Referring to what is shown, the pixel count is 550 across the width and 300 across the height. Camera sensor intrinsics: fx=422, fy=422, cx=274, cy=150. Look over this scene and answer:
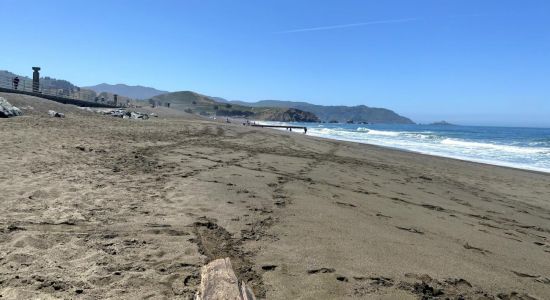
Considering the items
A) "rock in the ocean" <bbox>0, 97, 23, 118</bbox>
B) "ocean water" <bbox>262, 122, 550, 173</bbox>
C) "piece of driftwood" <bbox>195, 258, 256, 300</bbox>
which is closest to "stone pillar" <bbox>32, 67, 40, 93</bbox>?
"rock in the ocean" <bbox>0, 97, 23, 118</bbox>

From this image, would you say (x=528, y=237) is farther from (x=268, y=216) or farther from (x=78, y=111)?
(x=78, y=111)

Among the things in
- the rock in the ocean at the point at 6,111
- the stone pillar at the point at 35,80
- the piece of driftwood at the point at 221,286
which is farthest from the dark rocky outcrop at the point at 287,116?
the piece of driftwood at the point at 221,286

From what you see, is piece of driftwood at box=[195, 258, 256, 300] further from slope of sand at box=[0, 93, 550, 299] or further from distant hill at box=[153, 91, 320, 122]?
distant hill at box=[153, 91, 320, 122]

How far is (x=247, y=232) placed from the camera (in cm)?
534

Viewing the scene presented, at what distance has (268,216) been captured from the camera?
6129 mm

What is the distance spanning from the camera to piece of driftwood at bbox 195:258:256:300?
289cm

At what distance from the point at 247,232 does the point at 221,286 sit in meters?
2.34

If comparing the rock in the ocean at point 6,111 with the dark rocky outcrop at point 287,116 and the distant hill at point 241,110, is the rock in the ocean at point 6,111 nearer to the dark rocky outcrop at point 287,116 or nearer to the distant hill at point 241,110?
the distant hill at point 241,110

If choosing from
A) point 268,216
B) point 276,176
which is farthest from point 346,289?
point 276,176

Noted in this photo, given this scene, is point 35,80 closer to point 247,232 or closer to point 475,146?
point 247,232

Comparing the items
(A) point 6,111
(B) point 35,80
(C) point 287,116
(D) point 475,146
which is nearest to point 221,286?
(A) point 6,111

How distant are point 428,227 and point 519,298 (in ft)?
7.55

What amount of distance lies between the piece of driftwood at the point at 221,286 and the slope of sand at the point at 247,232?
512 millimetres

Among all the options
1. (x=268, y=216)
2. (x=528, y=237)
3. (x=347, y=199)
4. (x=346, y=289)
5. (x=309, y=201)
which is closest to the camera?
(x=346, y=289)
